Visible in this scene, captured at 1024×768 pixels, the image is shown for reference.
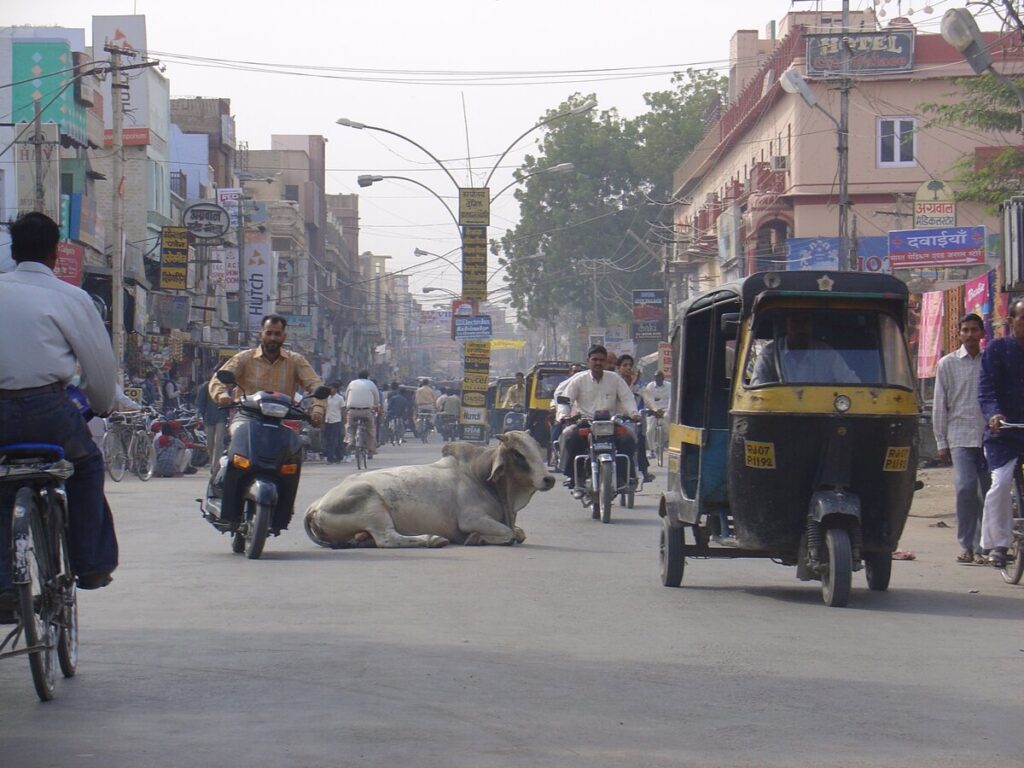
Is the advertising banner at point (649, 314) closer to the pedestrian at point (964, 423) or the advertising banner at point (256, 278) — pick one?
the advertising banner at point (256, 278)

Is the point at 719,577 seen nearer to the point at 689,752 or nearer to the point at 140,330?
the point at 689,752

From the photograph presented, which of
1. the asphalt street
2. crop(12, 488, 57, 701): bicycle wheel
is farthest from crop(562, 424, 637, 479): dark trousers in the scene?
crop(12, 488, 57, 701): bicycle wheel

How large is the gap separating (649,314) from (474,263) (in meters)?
24.7

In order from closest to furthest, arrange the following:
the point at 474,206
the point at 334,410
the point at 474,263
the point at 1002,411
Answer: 1. the point at 1002,411
2. the point at 334,410
3. the point at 474,206
4. the point at 474,263

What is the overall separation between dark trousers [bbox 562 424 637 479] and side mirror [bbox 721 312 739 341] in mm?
7863

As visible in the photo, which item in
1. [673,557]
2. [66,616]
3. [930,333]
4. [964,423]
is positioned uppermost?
[930,333]

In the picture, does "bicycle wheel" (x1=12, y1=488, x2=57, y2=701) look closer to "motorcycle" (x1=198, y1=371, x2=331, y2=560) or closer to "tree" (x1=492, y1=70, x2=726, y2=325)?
"motorcycle" (x1=198, y1=371, x2=331, y2=560)

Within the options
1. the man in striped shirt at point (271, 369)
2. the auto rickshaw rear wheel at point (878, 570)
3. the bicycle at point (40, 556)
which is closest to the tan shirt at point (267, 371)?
the man in striped shirt at point (271, 369)

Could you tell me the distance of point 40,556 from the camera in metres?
6.16

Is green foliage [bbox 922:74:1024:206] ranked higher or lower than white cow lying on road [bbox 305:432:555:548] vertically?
higher

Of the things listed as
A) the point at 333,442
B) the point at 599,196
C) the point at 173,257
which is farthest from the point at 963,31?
the point at 599,196

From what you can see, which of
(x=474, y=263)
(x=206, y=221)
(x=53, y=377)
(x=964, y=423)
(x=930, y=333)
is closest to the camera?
(x=53, y=377)

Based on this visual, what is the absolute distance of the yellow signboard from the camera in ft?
131

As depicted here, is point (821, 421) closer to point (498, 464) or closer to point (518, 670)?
point (518, 670)
